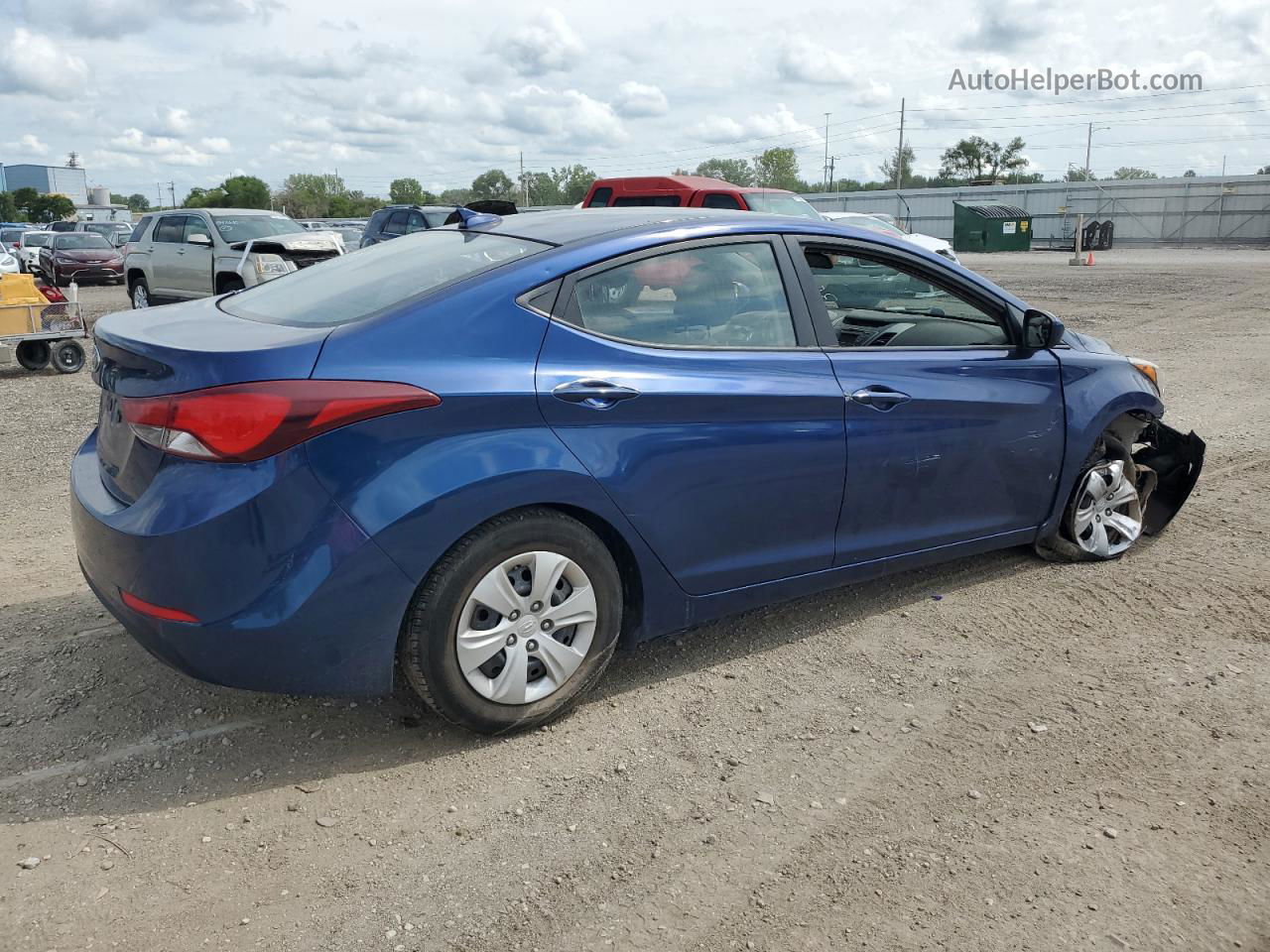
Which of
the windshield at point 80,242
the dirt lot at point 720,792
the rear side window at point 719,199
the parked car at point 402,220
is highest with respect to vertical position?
the rear side window at point 719,199

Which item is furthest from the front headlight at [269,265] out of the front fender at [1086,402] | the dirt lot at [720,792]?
the front fender at [1086,402]

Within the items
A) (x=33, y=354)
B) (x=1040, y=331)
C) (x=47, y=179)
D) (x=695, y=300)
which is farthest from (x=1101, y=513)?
(x=47, y=179)

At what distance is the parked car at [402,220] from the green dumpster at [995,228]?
32.0 m

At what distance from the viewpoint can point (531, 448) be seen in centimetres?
308

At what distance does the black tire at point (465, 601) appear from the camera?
3012 mm

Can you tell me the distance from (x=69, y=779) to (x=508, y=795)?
1.29 m

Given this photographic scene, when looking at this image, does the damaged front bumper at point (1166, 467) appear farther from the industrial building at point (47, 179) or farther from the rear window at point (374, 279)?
the industrial building at point (47, 179)

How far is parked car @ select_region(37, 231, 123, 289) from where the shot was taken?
27.5 m

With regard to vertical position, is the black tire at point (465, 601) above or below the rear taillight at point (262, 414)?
below

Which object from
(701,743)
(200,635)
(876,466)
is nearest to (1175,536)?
(876,466)

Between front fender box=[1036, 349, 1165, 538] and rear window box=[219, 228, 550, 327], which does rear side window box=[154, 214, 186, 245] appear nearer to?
rear window box=[219, 228, 550, 327]

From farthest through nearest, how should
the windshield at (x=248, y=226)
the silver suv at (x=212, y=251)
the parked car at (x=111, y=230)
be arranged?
the parked car at (x=111, y=230) → the windshield at (x=248, y=226) → the silver suv at (x=212, y=251)

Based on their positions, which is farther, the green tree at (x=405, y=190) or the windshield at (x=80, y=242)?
the green tree at (x=405, y=190)

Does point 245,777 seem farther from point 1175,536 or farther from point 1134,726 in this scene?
point 1175,536
